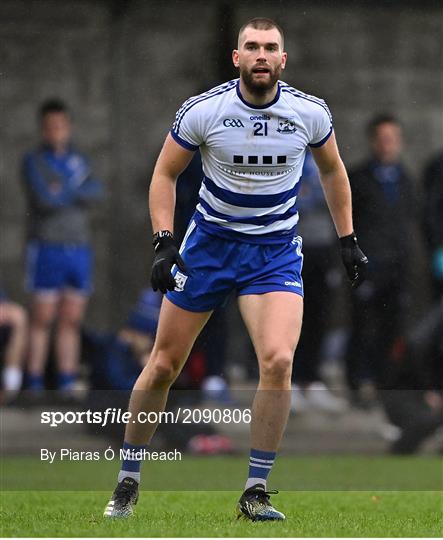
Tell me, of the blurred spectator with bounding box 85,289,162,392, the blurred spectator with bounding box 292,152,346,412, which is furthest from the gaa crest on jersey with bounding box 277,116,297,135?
the blurred spectator with bounding box 292,152,346,412

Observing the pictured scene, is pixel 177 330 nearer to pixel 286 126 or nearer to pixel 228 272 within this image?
pixel 228 272

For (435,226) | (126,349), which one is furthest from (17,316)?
(435,226)

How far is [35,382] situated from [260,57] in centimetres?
468

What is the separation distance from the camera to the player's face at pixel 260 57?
7.44m

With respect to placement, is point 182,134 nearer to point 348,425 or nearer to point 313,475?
point 313,475

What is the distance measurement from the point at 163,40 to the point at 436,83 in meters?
2.01

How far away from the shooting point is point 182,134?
7.59 metres

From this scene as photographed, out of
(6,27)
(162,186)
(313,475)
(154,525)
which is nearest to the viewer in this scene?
(154,525)

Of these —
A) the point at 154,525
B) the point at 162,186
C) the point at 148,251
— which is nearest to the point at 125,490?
the point at 154,525

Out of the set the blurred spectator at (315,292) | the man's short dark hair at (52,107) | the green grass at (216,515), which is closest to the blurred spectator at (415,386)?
the blurred spectator at (315,292)

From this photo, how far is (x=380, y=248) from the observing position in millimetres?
11766

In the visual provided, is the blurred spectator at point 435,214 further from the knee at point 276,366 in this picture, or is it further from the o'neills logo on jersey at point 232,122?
the knee at point 276,366

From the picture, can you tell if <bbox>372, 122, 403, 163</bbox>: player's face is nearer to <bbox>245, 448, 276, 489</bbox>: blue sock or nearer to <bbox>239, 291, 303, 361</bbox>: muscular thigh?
<bbox>239, 291, 303, 361</bbox>: muscular thigh

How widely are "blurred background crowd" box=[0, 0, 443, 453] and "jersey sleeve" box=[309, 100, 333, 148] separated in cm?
374
